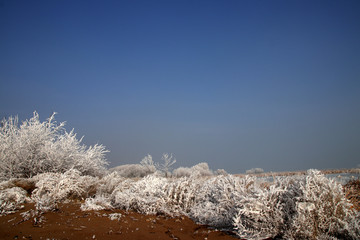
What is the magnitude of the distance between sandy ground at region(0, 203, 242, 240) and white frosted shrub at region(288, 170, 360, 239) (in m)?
1.03

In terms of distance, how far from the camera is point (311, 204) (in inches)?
138

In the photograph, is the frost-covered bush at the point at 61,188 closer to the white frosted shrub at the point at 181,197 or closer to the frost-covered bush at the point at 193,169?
the white frosted shrub at the point at 181,197

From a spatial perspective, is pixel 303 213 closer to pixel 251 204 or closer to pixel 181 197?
pixel 251 204

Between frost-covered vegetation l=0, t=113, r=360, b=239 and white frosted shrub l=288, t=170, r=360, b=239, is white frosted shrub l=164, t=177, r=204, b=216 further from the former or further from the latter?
white frosted shrub l=288, t=170, r=360, b=239

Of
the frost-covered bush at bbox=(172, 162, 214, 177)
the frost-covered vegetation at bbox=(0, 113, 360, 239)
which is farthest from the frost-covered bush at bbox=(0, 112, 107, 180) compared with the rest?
the frost-covered bush at bbox=(172, 162, 214, 177)

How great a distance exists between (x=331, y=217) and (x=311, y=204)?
1.02 ft

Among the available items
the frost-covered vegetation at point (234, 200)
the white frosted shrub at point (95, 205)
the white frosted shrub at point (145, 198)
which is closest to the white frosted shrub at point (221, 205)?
the frost-covered vegetation at point (234, 200)

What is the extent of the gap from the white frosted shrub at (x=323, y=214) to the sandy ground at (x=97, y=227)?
1035 mm

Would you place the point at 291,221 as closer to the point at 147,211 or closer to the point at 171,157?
the point at 147,211

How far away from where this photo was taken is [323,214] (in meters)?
3.54

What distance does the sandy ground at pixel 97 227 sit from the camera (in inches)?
142

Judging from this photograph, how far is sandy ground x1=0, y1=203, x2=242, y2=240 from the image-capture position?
11.8 feet

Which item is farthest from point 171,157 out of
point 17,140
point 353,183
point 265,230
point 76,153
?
point 265,230

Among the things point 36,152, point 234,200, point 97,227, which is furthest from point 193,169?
point 97,227
